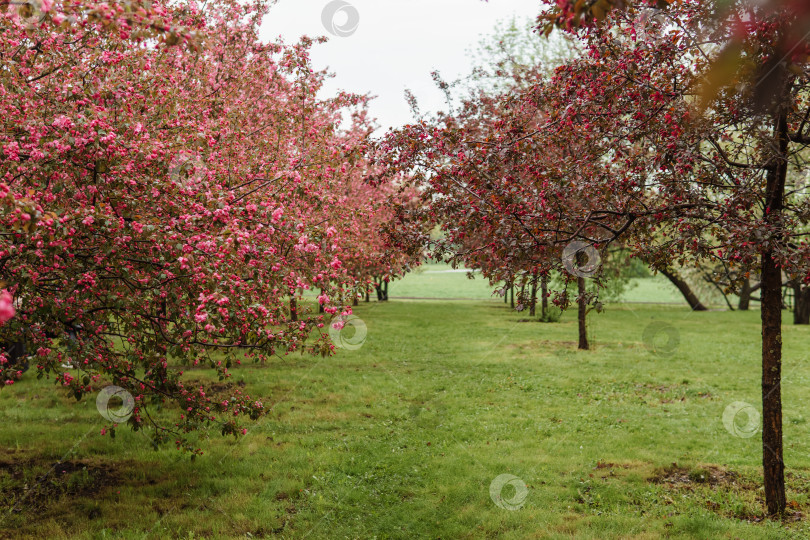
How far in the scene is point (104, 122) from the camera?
5.57m

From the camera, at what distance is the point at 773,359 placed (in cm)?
679

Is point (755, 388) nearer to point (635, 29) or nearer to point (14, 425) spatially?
point (635, 29)

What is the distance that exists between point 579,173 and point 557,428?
16.9 feet

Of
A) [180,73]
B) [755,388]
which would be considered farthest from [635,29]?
[755,388]
